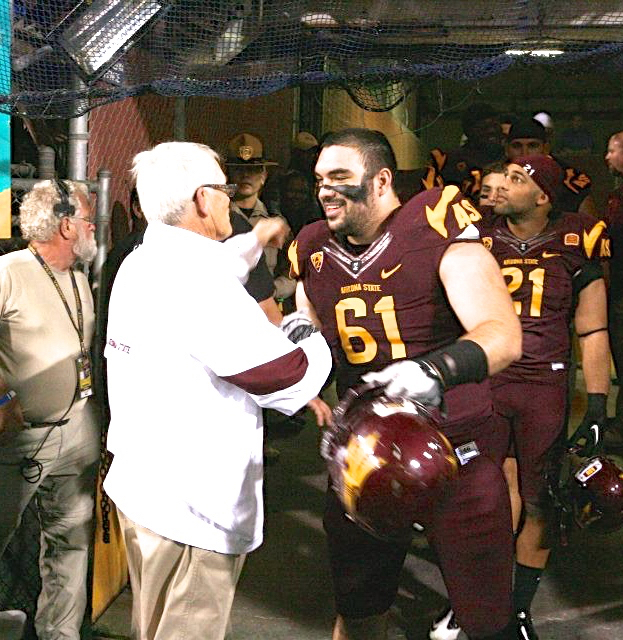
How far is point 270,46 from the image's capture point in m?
4.88

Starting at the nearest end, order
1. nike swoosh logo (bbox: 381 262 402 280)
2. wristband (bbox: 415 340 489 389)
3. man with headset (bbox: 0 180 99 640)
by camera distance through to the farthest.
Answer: wristband (bbox: 415 340 489 389)
nike swoosh logo (bbox: 381 262 402 280)
man with headset (bbox: 0 180 99 640)

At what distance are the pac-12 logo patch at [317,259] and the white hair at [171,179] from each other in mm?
709

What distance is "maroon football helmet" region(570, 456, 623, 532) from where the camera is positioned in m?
3.94

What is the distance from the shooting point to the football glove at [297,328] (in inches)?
111

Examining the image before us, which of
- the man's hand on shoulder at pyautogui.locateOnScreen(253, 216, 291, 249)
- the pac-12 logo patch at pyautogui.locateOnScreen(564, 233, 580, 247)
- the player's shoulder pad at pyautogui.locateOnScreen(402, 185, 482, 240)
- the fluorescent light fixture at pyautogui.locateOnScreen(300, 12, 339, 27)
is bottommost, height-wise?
Result: the pac-12 logo patch at pyautogui.locateOnScreen(564, 233, 580, 247)

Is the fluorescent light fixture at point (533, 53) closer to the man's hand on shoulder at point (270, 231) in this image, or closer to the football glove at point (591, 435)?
the football glove at point (591, 435)

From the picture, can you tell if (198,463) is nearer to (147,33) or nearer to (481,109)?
(147,33)

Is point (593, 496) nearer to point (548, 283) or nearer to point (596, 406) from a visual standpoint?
point (596, 406)

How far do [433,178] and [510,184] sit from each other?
2.21 m

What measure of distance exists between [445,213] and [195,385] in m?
1.04

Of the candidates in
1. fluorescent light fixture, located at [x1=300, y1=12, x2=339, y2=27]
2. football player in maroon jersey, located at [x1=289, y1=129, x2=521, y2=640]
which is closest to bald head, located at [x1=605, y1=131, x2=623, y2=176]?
fluorescent light fixture, located at [x1=300, y1=12, x2=339, y2=27]

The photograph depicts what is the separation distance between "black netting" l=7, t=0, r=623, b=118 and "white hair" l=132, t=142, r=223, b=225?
1.67 m

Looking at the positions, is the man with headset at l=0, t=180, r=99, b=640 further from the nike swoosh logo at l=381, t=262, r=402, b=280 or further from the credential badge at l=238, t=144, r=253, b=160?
the credential badge at l=238, t=144, r=253, b=160

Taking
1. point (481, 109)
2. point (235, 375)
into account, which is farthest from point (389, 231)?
point (481, 109)
